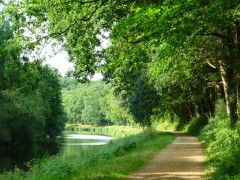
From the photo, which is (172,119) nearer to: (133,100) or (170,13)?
(133,100)

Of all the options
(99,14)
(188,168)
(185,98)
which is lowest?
(188,168)

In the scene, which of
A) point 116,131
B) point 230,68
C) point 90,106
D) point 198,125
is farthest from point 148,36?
point 90,106

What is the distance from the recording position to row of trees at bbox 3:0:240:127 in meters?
9.08

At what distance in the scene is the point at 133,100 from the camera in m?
43.1

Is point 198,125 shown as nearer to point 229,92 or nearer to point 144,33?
point 229,92

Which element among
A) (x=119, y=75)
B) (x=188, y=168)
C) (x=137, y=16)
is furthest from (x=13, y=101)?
(x=137, y=16)

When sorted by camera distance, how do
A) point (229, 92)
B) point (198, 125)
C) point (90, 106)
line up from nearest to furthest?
1. point (229, 92)
2. point (198, 125)
3. point (90, 106)

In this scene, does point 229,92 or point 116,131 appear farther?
point 116,131

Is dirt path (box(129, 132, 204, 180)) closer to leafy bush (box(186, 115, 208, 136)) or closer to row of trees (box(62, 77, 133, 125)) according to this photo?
leafy bush (box(186, 115, 208, 136))

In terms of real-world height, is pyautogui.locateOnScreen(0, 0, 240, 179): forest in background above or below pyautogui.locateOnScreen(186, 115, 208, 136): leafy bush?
above

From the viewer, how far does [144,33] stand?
9625mm

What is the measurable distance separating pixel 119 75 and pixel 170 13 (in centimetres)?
1535

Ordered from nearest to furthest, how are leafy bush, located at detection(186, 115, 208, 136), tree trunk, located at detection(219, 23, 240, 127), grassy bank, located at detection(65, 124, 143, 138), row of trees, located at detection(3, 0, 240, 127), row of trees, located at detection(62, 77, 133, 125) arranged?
row of trees, located at detection(3, 0, 240, 127) < tree trunk, located at detection(219, 23, 240, 127) < leafy bush, located at detection(186, 115, 208, 136) < grassy bank, located at detection(65, 124, 143, 138) < row of trees, located at detection(62, 77, 133, 125)

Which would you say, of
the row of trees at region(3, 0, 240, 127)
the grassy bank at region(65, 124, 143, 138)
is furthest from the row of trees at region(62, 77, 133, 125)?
the row of trees at region(3, 0, 240, 127)
